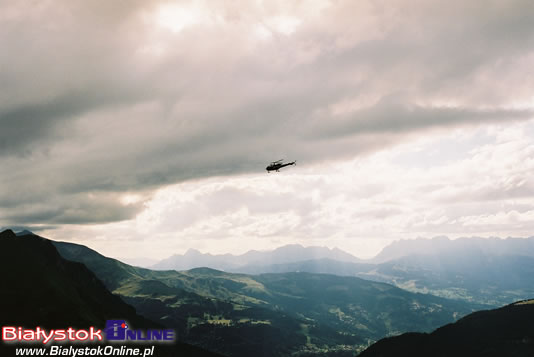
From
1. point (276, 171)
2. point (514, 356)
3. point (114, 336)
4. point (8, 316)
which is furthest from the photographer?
point (114, 336)

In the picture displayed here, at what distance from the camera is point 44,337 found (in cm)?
15688

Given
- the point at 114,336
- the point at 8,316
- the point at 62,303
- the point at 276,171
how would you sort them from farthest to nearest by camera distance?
1. the point at 114,336
2. the point at 62,303
3. the point at 8,316
4. the point at 276,171

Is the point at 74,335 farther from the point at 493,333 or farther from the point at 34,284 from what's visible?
the point at 493,333

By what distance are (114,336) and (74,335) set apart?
97.5ft

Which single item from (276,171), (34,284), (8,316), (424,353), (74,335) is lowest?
(424,353)

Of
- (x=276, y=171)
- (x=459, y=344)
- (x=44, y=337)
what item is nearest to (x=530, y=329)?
(x=459, y=344)

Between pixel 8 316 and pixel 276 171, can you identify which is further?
pixel 8 316

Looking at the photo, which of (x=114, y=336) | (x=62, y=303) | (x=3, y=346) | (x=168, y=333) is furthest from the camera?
(x=114, y=336)

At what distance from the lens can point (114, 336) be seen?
189500mm

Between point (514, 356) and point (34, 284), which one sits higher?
point (34, 284)

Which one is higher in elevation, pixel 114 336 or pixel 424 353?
pixel 114 336

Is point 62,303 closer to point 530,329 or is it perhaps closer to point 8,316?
point 8,316

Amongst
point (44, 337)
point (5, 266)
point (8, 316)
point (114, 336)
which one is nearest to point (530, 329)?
point (114, 336)

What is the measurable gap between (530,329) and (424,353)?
5513 cm
